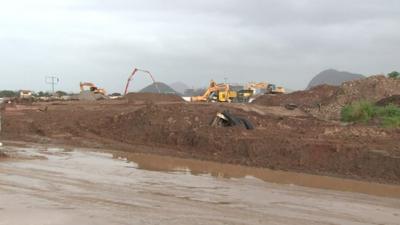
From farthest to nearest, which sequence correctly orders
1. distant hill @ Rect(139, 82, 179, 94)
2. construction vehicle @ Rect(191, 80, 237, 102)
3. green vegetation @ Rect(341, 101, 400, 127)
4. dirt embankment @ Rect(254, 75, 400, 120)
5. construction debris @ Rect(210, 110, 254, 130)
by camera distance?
distant hill @ Rect(139, 82, 179, 94) < construction vehicle @ Rect(191, 80, 237, 102) < dirt embankment @ Rect(254, 75, 400, 120) < green vegetation @ Rect(341, 101, 400, 127) < construction debris @ Rect(210, 110, 254, 130)

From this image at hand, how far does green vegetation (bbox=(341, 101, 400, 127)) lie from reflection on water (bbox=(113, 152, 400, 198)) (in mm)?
8598

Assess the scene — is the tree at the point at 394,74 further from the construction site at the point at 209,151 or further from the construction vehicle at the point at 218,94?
the construction site at the point at 209,151

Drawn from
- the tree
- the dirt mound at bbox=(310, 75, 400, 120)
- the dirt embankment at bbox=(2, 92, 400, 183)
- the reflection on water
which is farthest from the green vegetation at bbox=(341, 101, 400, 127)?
the tree

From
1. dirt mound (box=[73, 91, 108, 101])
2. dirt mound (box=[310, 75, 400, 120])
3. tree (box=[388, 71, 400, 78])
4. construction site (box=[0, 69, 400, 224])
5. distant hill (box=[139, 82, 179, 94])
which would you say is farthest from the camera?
distant hill (box=[139, 82, 179, 94])

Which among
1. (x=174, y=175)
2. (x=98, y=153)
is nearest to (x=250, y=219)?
(x=174, y=175)

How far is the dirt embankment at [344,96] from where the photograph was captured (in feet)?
117

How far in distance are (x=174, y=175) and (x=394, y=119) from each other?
40.1 ft

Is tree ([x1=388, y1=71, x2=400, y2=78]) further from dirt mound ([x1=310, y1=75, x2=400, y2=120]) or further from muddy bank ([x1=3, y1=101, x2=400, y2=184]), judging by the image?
muddy bank ([x1=3, y1=101, x2=400, y2=184])

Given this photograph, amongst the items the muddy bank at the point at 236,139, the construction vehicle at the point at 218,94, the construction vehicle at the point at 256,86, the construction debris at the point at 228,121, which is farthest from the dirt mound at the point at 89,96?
the construction debris at the point at 228,121

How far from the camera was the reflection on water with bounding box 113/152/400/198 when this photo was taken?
13039mm

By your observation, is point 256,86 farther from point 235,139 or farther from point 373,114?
point 235,139

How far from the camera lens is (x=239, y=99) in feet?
164

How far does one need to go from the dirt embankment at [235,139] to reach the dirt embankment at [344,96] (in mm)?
12755

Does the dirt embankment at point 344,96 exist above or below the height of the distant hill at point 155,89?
below
